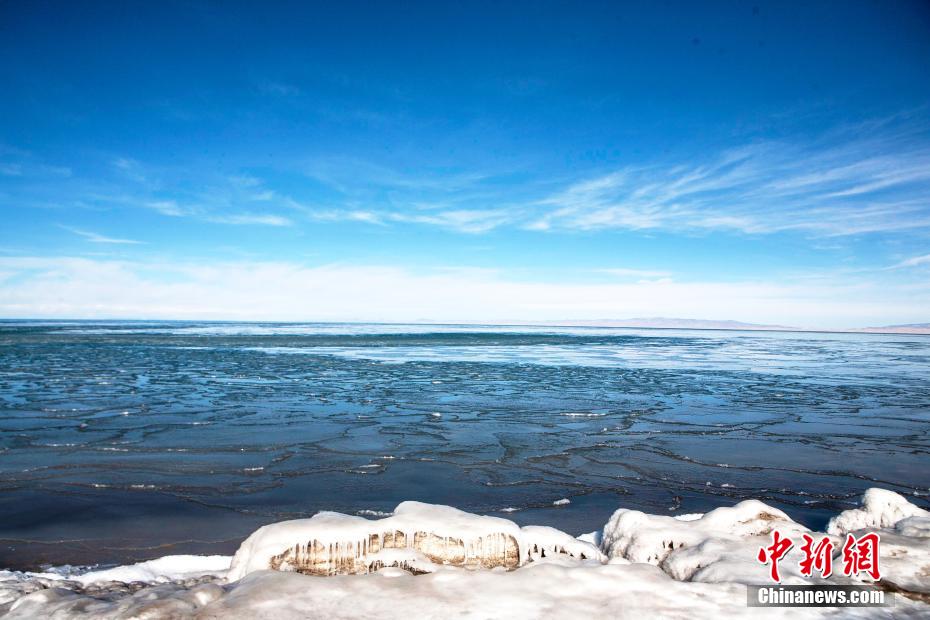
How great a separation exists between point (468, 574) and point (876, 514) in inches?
120

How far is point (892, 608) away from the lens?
2369mm

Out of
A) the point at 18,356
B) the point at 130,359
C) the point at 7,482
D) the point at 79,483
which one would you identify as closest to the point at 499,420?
the point at 79,483

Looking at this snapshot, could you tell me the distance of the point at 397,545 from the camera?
295cm

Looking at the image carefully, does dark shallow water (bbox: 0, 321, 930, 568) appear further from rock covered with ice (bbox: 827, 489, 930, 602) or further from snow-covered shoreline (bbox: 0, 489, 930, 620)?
snow-covered shoreline (bbox: 0, 489, 930, 620)

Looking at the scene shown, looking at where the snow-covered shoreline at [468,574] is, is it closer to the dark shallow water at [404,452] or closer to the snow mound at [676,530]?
the snow mound at [676,530]

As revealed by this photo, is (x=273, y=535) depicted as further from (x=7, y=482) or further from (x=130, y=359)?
(x=130, y=359)

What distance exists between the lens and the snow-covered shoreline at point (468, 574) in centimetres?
232

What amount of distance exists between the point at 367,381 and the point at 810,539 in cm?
1022
